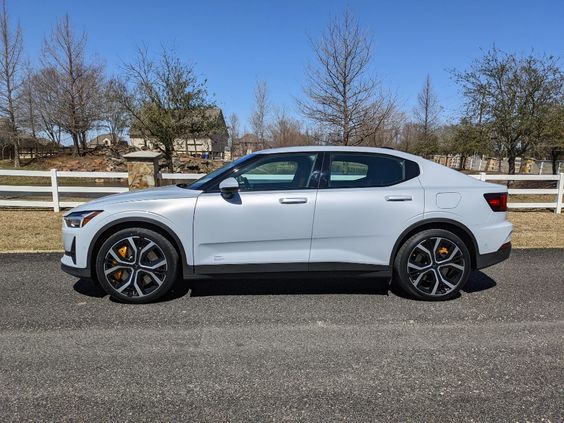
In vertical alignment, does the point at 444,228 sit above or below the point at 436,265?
above

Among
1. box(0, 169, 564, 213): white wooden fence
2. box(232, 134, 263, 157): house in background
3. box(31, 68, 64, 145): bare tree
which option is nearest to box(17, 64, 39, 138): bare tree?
box(31, 68, 64, 145): bare tree

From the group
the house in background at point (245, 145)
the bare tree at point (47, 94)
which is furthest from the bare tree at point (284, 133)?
the bare tree at point (47, 94)

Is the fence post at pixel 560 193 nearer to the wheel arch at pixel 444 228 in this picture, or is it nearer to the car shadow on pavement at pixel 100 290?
the wheel arch at pixel 444 228

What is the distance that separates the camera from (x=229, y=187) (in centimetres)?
399

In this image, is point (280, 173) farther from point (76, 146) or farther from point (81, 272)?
point (76, 146)

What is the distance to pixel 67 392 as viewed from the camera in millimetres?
2605

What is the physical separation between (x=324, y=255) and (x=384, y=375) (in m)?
1.51

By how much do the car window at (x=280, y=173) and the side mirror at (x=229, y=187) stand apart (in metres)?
0.16

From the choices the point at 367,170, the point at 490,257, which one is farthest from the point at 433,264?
the point at 367,170

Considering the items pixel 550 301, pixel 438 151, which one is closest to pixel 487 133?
pixel 550 301

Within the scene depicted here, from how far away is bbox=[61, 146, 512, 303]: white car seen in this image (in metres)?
4.05

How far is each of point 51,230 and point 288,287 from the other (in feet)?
18.4

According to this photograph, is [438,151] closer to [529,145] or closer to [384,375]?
[529,145]

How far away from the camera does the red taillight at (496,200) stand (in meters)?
4.30
